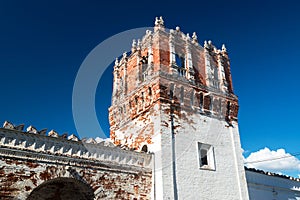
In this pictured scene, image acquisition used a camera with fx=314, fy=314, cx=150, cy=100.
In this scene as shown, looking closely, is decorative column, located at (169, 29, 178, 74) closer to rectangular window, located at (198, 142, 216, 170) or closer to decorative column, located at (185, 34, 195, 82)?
decorative column, located at (185, 34, 195, 82)

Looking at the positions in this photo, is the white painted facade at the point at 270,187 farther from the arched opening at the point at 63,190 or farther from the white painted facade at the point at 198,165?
the arched opening at the point at 63,190

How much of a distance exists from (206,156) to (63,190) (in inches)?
297

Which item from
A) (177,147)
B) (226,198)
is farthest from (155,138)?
(226,198)

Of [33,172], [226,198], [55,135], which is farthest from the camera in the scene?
[226,198]

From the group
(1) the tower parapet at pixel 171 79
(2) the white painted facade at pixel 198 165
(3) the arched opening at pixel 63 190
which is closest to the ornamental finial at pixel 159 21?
(1) the tower parapet at pixel 171 79

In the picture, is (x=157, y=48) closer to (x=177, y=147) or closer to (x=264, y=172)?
(x=177, y=147)

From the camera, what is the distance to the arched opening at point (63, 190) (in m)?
11.6

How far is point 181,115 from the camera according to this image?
15.6 m

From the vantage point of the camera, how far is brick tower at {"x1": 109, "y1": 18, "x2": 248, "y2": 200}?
1431 cm

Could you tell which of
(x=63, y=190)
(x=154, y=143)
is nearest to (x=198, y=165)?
(x=154, y=143)

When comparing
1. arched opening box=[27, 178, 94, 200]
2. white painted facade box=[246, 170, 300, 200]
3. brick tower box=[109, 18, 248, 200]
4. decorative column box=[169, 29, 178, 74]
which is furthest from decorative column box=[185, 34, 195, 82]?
arched opening box=[27, 178, 94, 200]

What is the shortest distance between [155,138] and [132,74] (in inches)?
216

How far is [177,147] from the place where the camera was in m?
14.7

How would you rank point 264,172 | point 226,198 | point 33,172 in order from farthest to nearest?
point 264,172 < point 226,198 < point 33,172
